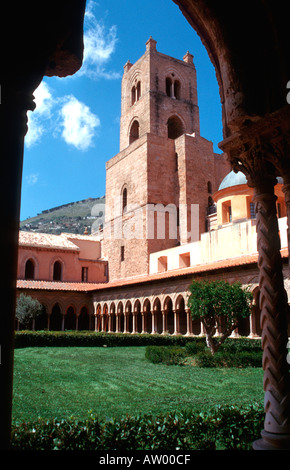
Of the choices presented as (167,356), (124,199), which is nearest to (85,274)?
(124,199)

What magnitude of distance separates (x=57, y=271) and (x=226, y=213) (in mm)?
16594

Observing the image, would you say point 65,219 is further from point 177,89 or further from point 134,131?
point 177,89

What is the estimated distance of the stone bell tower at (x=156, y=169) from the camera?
29.3 m

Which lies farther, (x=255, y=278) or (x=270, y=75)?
(x=255, y=278)

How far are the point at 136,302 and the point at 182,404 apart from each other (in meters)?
17.8

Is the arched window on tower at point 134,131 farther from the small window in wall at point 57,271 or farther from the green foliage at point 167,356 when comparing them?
the green foliage at point 167,356

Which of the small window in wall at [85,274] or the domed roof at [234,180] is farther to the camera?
the small window in wall at [85,274]

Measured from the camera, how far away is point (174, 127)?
114 ft

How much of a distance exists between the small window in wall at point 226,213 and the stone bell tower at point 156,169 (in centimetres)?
585

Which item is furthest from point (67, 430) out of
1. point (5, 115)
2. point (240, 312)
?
point (240, 312)

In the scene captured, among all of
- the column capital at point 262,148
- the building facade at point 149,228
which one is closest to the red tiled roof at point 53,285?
the building facade at point 149,228

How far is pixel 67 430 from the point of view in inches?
140

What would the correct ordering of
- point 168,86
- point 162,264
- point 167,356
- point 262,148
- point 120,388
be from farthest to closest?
point 168,86 → point 162,264 → point 167,356 → point 120,388 → point 262,148
